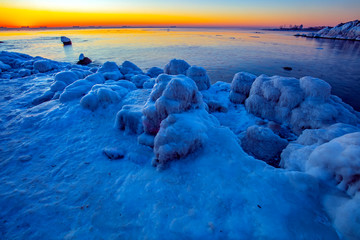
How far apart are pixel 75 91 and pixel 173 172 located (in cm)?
743

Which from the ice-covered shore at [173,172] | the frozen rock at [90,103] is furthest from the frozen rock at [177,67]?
the frozen rock at [90,103]

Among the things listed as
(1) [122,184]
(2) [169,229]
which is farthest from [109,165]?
(2) [169,229]

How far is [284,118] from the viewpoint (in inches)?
309

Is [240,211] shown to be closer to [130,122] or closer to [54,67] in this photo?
[130,122]

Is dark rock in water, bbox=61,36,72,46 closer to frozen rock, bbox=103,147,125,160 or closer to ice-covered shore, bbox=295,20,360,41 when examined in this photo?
frozen rock, bbox=103,147,125,160

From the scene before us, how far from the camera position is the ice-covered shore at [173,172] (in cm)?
270

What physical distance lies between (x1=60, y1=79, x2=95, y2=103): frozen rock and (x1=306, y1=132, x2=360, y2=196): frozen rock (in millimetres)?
9622

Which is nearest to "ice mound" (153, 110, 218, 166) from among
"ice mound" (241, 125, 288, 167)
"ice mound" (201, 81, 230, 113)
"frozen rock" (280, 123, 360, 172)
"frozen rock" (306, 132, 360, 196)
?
"frozen rock" (280, 123, 360, 172)

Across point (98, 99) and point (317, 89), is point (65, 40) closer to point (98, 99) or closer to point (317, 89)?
point (98, 99)

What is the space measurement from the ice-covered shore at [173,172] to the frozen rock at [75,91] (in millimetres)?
662

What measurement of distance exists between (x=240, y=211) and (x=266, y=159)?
3382 millimetres

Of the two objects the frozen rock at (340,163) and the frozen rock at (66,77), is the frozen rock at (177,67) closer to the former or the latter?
the frozen rock at (66,77)

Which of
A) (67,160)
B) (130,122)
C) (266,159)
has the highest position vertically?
(130,122)

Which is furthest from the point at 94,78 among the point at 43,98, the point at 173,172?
the point at 173,172
